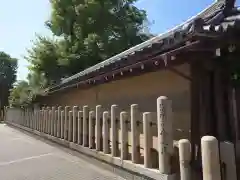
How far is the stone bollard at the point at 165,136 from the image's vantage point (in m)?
5.21

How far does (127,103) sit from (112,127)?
2.44m

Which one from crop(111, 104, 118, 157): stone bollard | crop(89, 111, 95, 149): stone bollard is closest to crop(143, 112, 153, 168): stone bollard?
crop(111, 104, 118, 157): stone bollard

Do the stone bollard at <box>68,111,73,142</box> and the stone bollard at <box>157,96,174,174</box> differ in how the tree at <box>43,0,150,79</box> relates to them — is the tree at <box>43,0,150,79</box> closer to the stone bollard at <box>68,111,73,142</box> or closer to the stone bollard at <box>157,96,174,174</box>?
the stone bollard at <box>68,111,73,142</box>

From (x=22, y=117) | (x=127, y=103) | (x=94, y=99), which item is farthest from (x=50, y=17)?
(x=127, y=103)

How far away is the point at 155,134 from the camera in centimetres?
601

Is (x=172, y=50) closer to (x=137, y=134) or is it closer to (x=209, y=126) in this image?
(x=209, y=126)

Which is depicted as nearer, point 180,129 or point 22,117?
point 180,129

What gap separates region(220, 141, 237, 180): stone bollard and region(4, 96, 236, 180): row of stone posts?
285 mm

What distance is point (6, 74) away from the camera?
58406 mm

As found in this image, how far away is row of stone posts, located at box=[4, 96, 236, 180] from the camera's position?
384 centimetres

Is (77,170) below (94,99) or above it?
below

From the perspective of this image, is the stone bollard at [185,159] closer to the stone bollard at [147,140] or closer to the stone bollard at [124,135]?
the stone bollard at [147,140]

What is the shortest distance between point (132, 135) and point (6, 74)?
185 ft

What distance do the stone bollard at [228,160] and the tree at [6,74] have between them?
52.3 m
